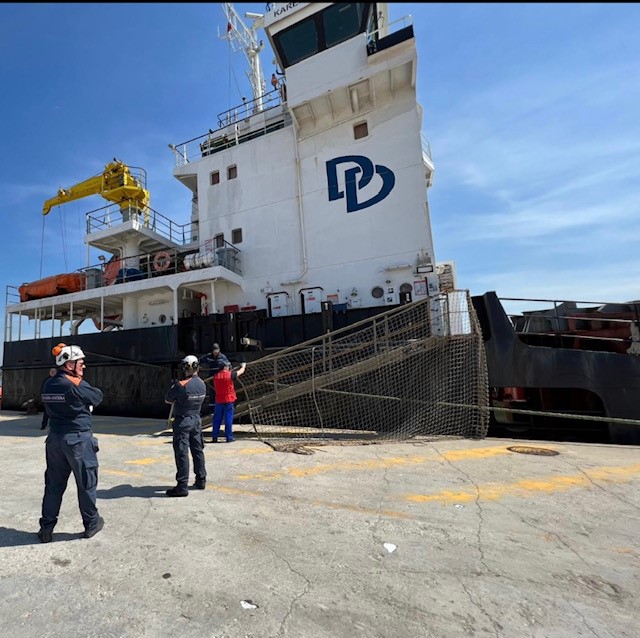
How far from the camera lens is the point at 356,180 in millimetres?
11008

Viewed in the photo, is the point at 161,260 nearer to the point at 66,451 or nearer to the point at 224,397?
the point at 224,397

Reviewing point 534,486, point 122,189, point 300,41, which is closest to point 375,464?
point 534,486

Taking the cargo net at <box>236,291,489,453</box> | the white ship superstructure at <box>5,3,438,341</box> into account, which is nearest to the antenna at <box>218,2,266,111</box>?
the white ship superstructure at <box>5,3,438,341</box>

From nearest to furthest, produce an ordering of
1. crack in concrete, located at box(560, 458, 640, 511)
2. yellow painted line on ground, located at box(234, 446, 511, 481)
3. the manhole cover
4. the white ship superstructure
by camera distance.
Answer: crack in concrete, located at box(560, 458, 640, 511)
yellow painted line on ground, located at box(234, 446, 511, 481)
the manhole cover
the white ship superstructure

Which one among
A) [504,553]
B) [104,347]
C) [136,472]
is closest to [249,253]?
[104,347]

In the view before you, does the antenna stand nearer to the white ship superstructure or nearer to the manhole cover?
the white ship superstructure

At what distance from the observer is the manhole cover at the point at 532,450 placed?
5949 millimetres

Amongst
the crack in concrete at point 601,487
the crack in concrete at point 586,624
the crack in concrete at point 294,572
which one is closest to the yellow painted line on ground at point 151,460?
the crack in concrete at point 294,572

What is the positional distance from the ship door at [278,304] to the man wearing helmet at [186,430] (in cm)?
674

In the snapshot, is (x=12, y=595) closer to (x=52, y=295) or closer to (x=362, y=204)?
(x=362, y=204)

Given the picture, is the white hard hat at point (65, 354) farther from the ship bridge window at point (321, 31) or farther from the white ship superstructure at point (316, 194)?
the ship bridge window at point (321, 31)

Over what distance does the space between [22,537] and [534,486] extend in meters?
5.31

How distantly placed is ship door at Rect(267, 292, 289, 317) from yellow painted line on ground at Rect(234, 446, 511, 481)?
6138mm

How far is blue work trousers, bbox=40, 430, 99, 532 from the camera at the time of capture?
308 cm
